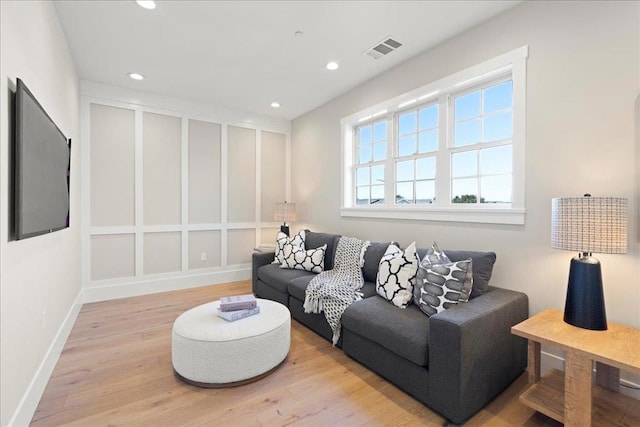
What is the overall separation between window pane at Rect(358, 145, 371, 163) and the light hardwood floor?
2.31m

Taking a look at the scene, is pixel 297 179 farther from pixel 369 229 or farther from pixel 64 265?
pixel 64 265

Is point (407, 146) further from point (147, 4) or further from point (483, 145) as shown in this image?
point (147, 4)

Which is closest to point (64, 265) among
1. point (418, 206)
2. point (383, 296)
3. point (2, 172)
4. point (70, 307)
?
point (70, 307)

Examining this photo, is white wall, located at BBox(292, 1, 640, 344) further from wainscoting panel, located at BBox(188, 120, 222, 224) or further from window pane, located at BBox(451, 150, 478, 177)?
wainscoting panel, located at BBox(188, 120, 222, 224)

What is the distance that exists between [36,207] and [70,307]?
190 cm

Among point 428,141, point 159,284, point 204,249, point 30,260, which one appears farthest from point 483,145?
point 159,284

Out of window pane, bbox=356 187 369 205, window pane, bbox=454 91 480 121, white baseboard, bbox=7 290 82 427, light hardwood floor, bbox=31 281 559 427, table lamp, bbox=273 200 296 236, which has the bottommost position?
light hardwood floor, bbox=31 281 559 427

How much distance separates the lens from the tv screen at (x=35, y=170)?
4.79 ft

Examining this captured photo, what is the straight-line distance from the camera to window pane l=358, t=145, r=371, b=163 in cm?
382

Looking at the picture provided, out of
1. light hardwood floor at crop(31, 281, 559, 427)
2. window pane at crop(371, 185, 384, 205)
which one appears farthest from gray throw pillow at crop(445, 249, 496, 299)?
window pane at crop(371, 185, 384, 205)

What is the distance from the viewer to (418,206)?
9.96 feet

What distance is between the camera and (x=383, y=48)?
2.88 meters

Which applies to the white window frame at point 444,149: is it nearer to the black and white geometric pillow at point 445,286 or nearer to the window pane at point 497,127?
the window pane at point 497,127

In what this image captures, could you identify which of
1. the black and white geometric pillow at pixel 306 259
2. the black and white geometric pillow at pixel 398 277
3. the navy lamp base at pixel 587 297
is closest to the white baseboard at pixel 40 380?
the black and white geometric pillow at pixel 306 259
